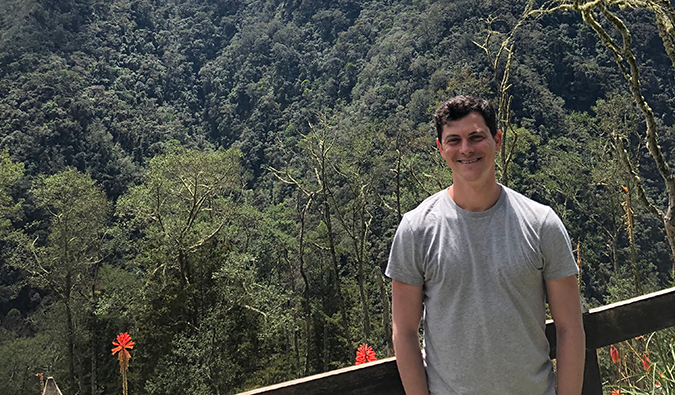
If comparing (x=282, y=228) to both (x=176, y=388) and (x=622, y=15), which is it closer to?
(x=176, y=388)

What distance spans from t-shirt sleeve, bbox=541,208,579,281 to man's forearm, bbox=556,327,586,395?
0.14 m

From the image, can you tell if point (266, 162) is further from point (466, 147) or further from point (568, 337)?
point (568, 337)

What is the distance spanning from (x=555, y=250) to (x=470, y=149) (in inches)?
10.8

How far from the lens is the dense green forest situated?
12938 millimetres

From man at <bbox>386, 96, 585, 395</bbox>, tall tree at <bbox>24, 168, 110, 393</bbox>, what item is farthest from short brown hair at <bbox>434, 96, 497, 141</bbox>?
tall tree at <bbox>24, 168, 110, 393</bbox>

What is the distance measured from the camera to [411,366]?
1.05 m

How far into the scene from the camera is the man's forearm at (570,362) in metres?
1.01

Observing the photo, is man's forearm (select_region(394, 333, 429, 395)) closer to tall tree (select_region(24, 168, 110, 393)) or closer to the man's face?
the man's face

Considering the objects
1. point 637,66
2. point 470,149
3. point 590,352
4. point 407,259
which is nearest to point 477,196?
point 470,149

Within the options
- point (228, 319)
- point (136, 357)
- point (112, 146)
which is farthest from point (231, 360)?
point (112, 146)

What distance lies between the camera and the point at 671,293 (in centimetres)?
145

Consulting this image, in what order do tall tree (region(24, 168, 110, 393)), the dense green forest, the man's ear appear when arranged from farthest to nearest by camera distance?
tall tree (region(24, 168, 110, 393)) < the dense green forest < the man's ear

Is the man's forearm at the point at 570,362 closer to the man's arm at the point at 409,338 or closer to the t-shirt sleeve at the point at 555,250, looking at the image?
the t-shirt sleeve at the point at 555,250

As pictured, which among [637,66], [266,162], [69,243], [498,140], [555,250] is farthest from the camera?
[266,162]
